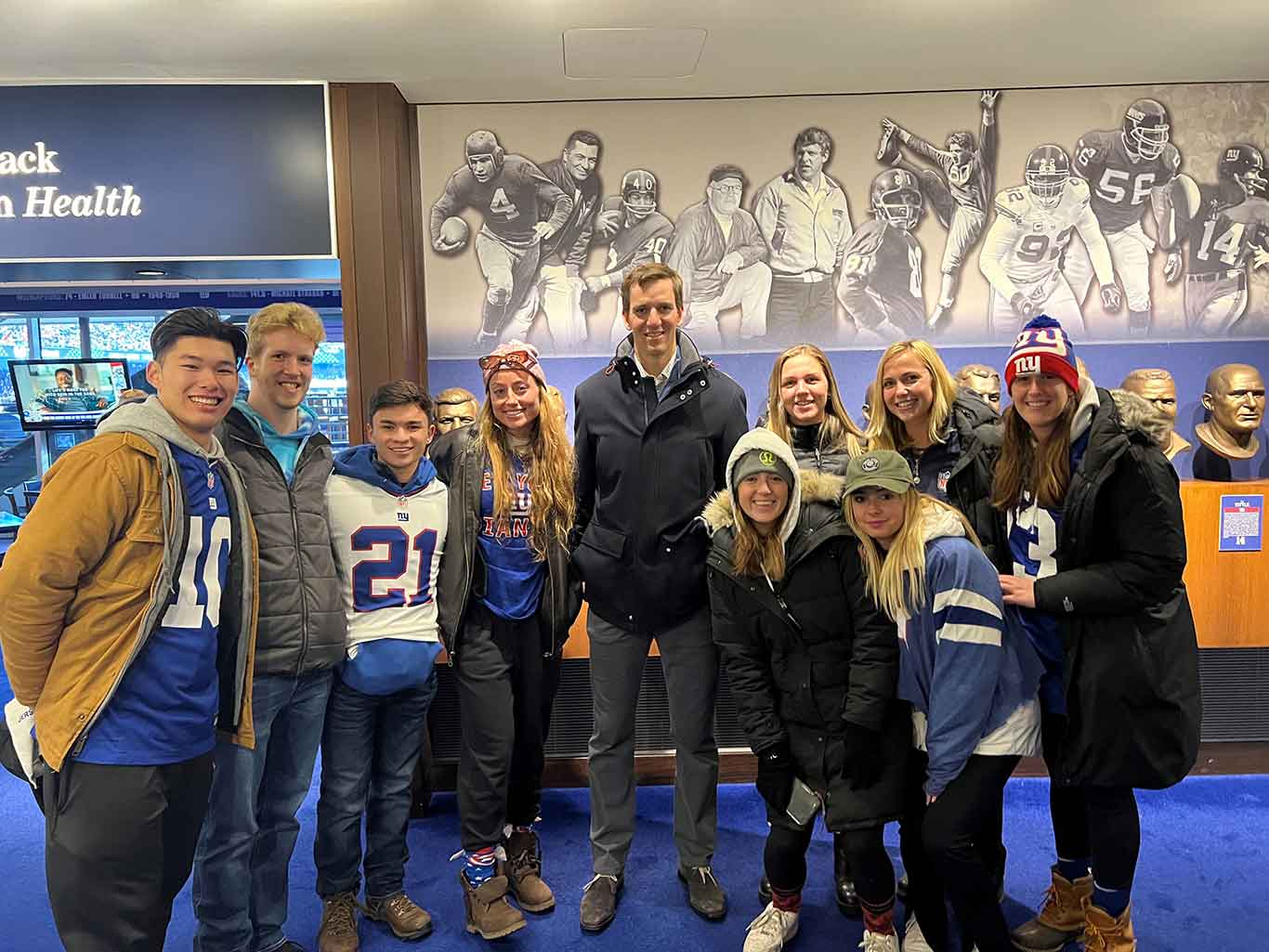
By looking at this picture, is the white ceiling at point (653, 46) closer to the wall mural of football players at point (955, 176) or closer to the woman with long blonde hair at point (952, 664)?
the wall mural of football players at point (955, 176)

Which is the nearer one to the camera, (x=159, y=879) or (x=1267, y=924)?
(x=159, y=879)

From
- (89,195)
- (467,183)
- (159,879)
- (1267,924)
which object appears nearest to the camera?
(159,879)

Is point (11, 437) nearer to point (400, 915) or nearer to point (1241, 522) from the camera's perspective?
point (400, 915)

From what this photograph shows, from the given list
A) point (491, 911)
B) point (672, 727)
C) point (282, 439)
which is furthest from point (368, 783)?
point (282, 439)

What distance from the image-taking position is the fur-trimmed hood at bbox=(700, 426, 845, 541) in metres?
2.10

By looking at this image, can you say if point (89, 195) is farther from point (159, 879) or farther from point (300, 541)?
point (159, 879)

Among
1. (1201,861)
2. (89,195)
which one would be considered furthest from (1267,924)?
(89,195)

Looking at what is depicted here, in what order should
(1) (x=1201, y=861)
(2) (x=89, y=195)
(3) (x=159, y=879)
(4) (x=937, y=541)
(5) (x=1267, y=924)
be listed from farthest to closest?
1. (2) (x=89, y=195)
2. (1) (x=1201, y=861)
3. (5) (x=1267, y=924)
4. (4) (x=937, y=541)
5. (3) (x=159, y=879)

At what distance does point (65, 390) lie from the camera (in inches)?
157

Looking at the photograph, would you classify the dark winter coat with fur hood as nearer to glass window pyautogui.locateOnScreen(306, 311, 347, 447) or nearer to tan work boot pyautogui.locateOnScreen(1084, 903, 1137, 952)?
tan work boot pyautogui.locateOnScreen(1084, 903, 1137, 952)

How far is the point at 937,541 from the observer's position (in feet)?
6.40

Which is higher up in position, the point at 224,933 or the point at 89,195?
the point at 89,195

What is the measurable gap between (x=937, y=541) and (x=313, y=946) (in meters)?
2.08

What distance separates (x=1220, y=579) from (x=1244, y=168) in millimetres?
1950
